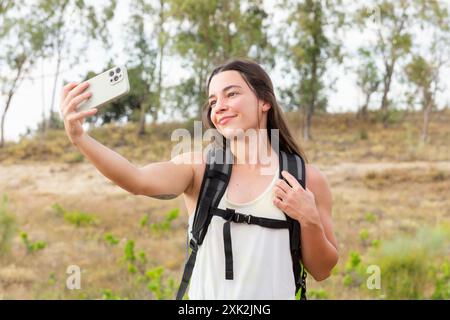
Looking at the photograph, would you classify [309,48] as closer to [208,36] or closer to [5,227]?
[208,36]

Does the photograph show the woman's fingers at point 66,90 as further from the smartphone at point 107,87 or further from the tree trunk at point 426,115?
the tree trunk at point 426,115

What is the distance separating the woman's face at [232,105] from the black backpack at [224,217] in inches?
2.8

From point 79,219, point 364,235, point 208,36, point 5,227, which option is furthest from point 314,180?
point 208,36

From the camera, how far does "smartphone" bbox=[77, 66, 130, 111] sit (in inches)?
40.9

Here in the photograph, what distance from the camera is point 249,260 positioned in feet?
3.68

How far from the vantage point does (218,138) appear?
1.34 m

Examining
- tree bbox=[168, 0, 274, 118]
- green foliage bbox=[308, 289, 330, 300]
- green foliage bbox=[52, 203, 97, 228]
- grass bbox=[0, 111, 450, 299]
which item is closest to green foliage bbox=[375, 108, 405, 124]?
grass bbox=[0, 111, 450, 299]

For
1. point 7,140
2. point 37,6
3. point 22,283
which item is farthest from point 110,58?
point 22,283

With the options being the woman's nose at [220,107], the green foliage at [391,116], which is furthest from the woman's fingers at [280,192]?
the green foliage at [391,116]

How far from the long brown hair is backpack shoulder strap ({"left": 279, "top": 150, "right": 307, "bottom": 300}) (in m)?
0.06

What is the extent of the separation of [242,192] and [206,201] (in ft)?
0.28
